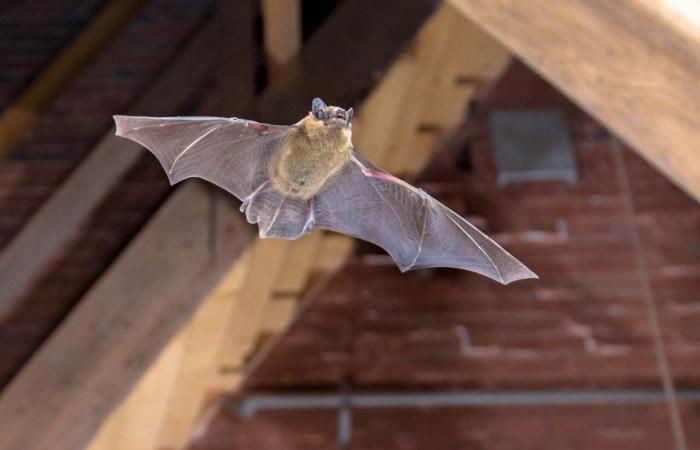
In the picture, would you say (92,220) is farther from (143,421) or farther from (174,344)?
(174,344)

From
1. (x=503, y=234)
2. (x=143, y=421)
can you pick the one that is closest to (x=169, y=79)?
(x=143, y=421)

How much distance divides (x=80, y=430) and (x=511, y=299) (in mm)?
1798

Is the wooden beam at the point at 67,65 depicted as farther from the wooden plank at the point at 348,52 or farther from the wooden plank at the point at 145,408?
the wooden plank at the point at 145,408

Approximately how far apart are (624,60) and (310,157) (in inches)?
21.3

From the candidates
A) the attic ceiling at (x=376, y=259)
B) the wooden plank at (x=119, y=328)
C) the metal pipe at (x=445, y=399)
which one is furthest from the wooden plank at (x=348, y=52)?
the metal pipe at (x=445, y=399)

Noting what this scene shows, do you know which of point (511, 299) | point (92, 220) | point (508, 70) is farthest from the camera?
point (508, 70)

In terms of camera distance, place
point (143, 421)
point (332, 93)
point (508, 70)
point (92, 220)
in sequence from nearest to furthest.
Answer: point (332, 93) < point (143, 421) < point (92, 220) < point (508, 70)

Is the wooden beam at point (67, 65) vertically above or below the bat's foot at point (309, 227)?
below

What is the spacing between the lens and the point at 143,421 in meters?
2.54

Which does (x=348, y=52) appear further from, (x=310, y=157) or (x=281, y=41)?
(x=310, y=157)

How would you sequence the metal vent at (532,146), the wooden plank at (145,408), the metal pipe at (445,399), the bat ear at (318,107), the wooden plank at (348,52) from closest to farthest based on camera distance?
the bat ear at (318,107)
the wooden plank at (145,408)
the wooden plank at (348,52)
the metal pipe at (445,399)
the metal vent at (532,146)

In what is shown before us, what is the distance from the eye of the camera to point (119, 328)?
2.07 metres

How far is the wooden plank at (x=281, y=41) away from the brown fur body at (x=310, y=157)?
1.97 feet

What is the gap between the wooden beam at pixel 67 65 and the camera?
103 inches
